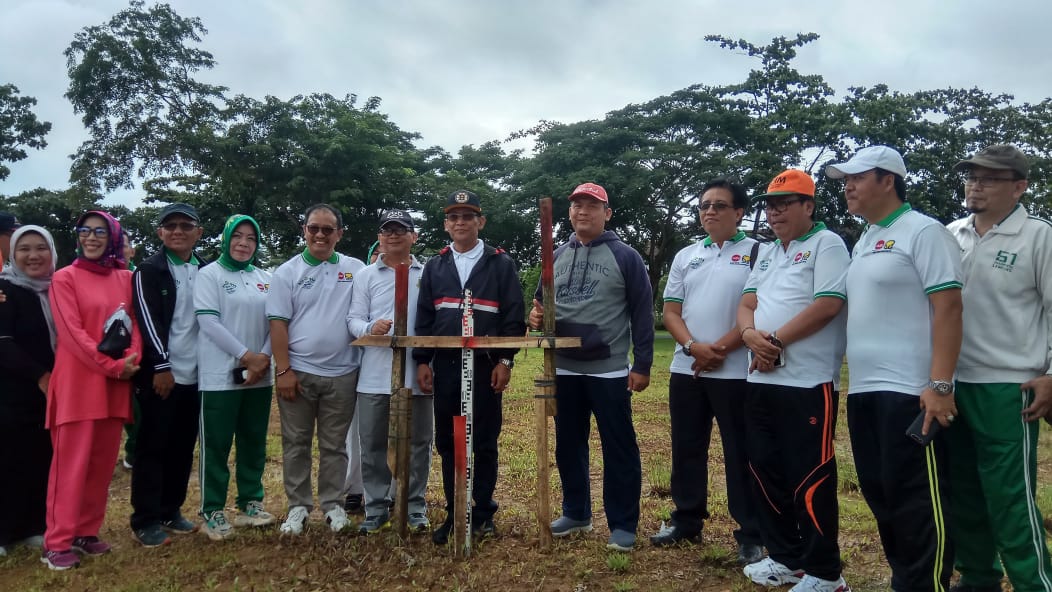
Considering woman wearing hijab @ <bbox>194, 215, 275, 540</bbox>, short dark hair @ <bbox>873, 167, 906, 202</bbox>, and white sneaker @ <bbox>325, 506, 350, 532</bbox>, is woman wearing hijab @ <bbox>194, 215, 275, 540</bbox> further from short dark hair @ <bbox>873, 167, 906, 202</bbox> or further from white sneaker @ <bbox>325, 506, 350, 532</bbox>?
short dark hair @ <bbox>873, 167, 906, 202</bbox>

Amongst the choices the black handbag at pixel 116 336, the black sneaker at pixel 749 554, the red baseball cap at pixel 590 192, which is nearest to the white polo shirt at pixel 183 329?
the black handbag at pixel 116 336

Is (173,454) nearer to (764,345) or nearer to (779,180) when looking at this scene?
(764,345)

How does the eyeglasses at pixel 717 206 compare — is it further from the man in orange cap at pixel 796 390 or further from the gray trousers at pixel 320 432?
the gray trousers at pixel 320 432

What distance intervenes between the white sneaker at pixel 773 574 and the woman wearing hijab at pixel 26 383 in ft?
15.9

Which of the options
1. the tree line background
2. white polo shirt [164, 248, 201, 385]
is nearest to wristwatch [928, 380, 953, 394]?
white polo shirt [164, 248, 201, 385]

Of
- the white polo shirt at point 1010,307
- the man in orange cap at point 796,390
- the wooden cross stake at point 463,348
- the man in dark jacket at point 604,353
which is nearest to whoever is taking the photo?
the white polo shirt at point 1010,307

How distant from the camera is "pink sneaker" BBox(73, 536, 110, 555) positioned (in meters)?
4.96

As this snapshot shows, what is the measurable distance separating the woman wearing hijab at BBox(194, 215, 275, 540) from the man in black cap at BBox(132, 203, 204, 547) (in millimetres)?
188

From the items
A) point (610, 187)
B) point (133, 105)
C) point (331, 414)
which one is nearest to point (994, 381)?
point (331, 414)

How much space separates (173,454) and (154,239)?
76.9ft

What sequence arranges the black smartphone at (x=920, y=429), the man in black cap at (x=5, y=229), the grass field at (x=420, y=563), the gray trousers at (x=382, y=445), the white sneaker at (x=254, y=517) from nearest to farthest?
the black smartphone at (x=920, y=429) → the grass field at (x=420, y=563) → the gray trousers at (x=382, y=445) → the white sneaker at (x=254, y=517) → the man in black cap at (x=5, y=229)

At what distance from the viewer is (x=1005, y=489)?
363 cm

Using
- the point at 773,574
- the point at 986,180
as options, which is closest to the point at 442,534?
the point at 773,574

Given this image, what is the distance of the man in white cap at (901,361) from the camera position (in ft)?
11.4
